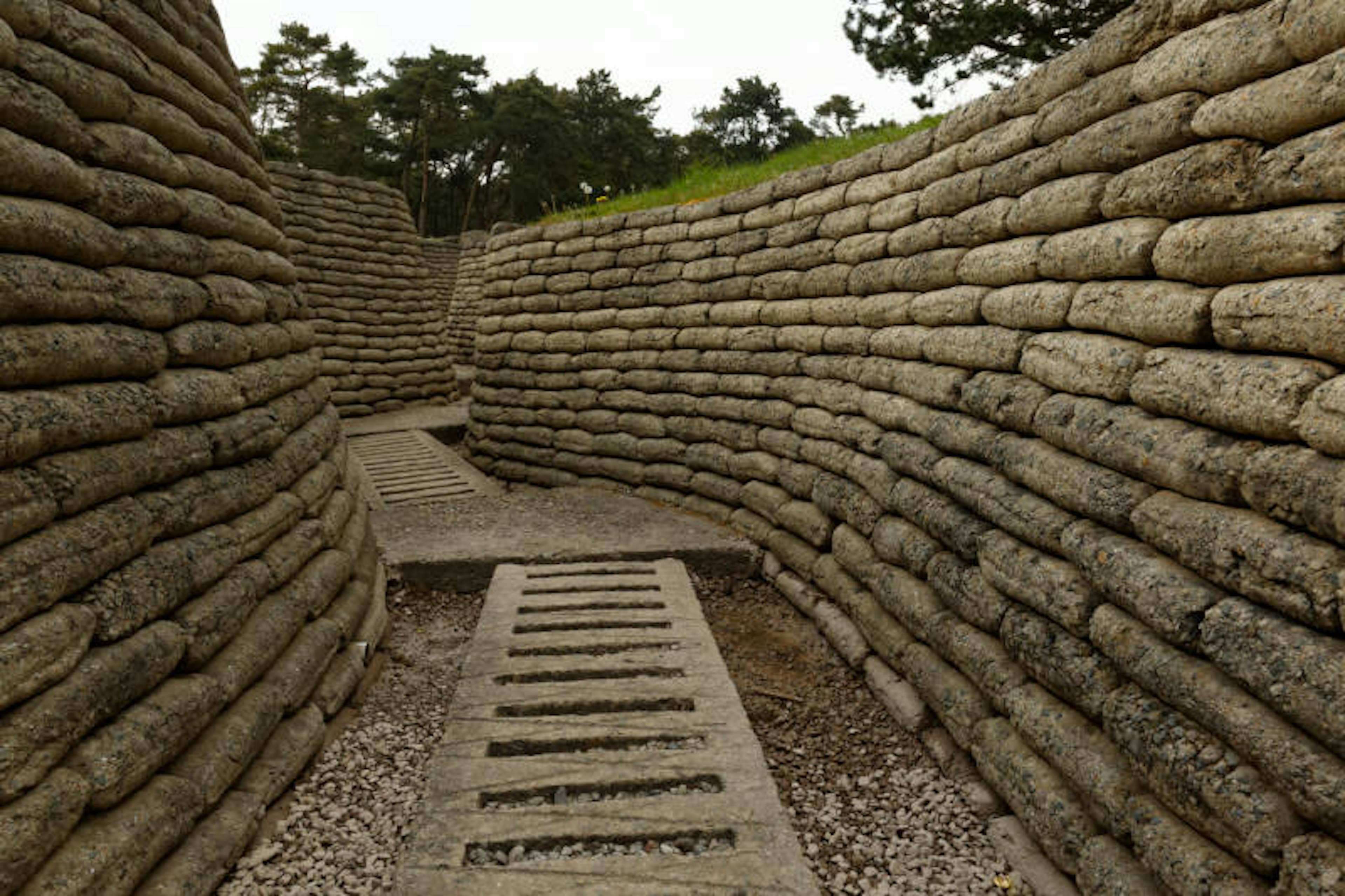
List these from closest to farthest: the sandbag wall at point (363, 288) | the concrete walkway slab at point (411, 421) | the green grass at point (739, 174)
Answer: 1. the green grass at point (739, 174)
2. the concrete walkway slab at point (411, 421)
3. the sandbag wall at point (363, 288)

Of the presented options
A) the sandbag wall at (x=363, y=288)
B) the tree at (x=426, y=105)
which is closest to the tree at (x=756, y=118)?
the tree at (x=426, y=105)

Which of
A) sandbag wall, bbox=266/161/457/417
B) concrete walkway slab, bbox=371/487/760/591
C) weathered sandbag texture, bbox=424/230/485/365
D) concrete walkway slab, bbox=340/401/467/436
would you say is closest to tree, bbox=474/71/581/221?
weathered sandbag texture, bbox=424/230/485/365

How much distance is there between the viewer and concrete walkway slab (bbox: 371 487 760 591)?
5.52m

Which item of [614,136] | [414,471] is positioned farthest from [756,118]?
[414,471]

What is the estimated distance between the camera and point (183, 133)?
324cm

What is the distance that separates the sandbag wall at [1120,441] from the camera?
1.90 metres

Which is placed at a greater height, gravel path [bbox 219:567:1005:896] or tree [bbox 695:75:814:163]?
tree [bbox 695:75:814:163]

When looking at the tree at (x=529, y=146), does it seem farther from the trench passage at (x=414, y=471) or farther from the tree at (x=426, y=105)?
the trench passage at (x=414, y=471)

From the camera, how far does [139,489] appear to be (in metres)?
2.55

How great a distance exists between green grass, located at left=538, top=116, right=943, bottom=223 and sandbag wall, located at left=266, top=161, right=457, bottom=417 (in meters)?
3.27

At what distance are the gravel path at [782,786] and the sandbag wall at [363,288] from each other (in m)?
7.50

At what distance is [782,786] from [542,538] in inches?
123

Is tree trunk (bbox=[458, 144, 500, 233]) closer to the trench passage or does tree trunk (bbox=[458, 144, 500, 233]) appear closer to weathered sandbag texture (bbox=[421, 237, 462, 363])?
weathered sandbag texture (bbox=[421, 237, 462, 363])

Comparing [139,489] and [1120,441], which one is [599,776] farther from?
[1120,441]
